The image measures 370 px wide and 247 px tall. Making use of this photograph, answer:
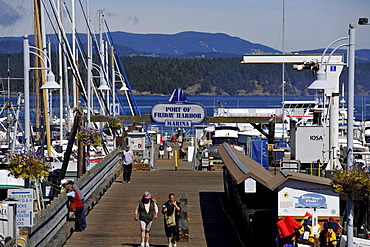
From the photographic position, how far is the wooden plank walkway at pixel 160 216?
1783 cm

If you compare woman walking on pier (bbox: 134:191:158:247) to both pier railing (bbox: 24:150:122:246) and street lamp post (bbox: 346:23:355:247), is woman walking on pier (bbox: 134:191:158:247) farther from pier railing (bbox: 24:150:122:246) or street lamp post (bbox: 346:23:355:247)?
street lamp post (bbox: 346:23:355:247)

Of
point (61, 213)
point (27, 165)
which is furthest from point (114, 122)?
point (27, 165)

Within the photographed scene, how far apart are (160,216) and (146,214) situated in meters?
4.57

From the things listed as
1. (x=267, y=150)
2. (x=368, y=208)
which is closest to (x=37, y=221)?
(x=368, y=208)

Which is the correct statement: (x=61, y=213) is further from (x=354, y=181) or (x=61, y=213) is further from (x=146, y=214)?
(x=354, y=181)

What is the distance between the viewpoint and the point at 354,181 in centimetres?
1341

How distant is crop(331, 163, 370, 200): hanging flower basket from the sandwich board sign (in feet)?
21.2

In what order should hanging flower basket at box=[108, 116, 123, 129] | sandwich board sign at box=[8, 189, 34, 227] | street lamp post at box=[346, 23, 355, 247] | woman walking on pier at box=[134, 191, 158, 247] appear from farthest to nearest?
hanging flower basket at box=[108, 116, 123, 129] < woman walking on pier at box=[134, 191, 158, 247] < sandwich board sign at box=[8, 189, 34, 227] < street lamp post at box=[346, 23, 355, 247]

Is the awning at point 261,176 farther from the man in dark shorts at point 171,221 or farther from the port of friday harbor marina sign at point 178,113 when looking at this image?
the port of friday harbor marina sign at point 178,113

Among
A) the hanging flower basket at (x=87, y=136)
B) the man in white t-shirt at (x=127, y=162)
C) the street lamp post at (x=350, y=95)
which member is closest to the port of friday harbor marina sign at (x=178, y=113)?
the man in white t-shirt at (x=127, y=162)

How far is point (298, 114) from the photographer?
84688 millimetres

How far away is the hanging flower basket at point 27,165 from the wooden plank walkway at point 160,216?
6.83ft

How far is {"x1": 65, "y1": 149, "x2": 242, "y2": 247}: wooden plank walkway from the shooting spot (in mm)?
17828

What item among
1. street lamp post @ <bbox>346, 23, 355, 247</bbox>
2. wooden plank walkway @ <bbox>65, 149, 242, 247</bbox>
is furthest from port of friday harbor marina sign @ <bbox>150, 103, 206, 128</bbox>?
street lamp post @ <bbox>346, 23, 355, 247</bbox>
